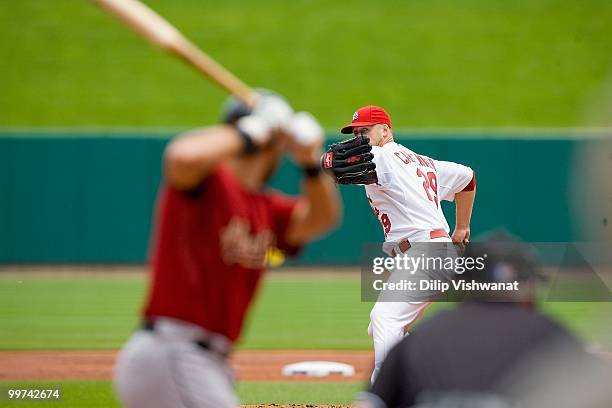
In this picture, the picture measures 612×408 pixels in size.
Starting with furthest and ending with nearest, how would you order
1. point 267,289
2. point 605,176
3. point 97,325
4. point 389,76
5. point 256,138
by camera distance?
point 389,76 → point 267,289 → point 97,325 → point 605,176 → point 256,138

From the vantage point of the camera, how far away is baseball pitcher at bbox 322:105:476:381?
25.3 feet

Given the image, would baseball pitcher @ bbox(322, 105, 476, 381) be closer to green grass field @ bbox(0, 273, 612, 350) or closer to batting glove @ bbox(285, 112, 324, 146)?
→ green grass field @ bbox(0, 273, 612, 350)

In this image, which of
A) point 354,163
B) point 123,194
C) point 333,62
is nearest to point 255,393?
point 354,163

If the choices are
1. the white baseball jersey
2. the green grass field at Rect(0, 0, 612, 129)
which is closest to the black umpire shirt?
the white baseball jersey

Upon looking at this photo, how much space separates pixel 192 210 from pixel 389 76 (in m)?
25.3

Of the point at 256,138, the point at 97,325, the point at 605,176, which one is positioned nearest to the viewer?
the point at 256,138

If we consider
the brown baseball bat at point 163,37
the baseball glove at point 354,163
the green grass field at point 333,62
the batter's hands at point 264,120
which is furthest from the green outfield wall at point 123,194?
the batter's hands at point 264,120

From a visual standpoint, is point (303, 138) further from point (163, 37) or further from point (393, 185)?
point (393, 185)

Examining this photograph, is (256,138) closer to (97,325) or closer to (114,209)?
(97,325)

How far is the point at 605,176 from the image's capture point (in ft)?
21.5

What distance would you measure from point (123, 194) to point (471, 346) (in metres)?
16.9

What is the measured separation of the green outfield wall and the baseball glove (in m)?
11.5

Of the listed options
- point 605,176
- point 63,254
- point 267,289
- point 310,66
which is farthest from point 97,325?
point 310,66

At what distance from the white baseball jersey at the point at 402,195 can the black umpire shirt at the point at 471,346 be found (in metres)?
4.54
